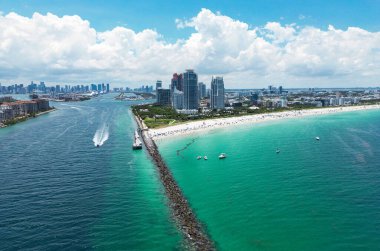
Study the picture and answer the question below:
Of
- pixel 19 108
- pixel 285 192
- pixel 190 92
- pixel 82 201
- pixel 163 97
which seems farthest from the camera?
pixel 163 97

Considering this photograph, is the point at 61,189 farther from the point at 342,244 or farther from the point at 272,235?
the point at 342,244

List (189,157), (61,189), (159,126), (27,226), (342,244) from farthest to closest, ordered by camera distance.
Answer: (159,126) < (189,157) < (61,189) < (27,226) < (342,244)

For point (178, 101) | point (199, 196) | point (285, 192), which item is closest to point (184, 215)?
point (199, 196)

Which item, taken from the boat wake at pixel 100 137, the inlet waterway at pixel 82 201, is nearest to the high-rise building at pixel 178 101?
the boat wake at pixel 100 137

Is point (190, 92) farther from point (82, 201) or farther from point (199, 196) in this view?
point (82, 201)

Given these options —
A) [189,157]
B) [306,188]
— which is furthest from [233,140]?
[306,188]

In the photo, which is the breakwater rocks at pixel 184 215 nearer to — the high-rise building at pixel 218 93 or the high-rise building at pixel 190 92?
the high-rise building at pixel 190 92
